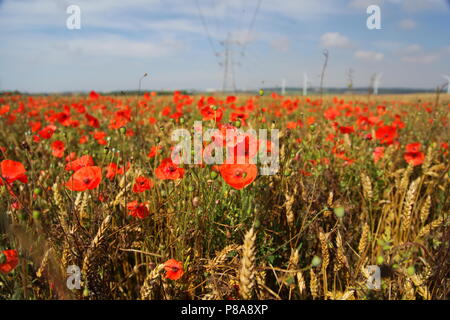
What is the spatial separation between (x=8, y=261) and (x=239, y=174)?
0.80 m

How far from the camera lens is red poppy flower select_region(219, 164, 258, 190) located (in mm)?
1114

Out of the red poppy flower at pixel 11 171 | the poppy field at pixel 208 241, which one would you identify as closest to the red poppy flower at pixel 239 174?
the poppy field at pixel 208 241

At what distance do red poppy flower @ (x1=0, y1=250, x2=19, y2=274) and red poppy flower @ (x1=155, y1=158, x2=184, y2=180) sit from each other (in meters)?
0.58

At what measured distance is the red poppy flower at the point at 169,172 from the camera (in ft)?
4.45

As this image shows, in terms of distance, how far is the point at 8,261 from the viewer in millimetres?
995

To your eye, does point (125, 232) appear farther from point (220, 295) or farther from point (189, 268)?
point (220, 295)

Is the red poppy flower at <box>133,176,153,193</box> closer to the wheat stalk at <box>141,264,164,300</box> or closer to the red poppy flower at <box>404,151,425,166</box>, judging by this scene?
the wheat stalk at <box>141,264,164,300</box>

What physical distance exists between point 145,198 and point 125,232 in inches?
11.8

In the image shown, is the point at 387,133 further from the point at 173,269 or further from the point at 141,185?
the point at 173,269

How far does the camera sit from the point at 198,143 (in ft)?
5.18

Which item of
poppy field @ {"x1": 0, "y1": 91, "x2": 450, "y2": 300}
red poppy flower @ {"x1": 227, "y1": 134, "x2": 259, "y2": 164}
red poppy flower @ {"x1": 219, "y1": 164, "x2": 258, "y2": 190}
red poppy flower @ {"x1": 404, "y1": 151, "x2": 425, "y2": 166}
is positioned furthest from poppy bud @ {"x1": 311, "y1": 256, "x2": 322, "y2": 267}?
red poppy flower @ {"x1": 404, "y1": 151, "x2": 425, "y2": 166}

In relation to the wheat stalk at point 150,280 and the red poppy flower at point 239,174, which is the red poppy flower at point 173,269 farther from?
the red poppy flower at point 239,174

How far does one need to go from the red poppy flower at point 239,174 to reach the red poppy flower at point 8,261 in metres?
0.72
